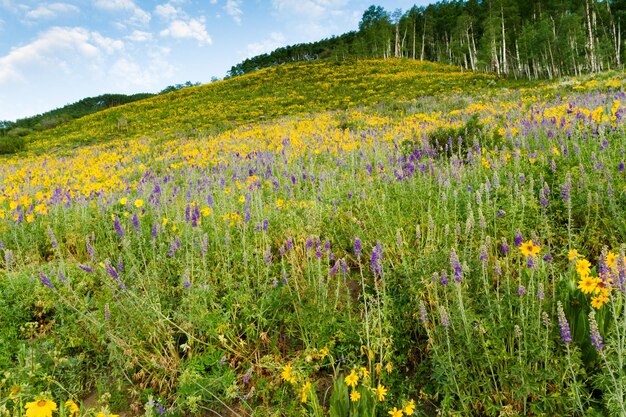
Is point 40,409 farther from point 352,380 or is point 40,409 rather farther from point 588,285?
point 588,285

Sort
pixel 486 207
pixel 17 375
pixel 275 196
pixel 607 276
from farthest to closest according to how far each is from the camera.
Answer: pixel 275 196
pixel 486 207
pixel 17 375
pixel 607 276

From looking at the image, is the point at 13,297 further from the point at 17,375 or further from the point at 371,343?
the point at 371,343

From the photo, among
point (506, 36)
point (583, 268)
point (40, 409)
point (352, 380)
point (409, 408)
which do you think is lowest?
point (409, 408)

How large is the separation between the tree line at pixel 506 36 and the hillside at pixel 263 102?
31.6ft

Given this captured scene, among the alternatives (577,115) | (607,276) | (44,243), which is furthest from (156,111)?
(607,276)

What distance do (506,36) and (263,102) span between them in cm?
4256

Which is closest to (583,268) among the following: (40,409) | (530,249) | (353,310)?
(530,249)

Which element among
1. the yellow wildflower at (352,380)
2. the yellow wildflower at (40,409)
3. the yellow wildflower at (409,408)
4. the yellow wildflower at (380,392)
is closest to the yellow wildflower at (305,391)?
the yellow wildflower at (352,380)

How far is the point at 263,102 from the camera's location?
29.1 metres

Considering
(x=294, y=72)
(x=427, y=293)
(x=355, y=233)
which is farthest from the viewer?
(x=294, y=72)

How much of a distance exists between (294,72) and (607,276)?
47.8m

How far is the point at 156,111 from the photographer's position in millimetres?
31828

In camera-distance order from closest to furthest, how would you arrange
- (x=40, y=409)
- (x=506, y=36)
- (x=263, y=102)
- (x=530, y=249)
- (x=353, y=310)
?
(x=40, y=409), (x=530, y=249), (x=353, y=310), (x=263, y=102), (x=506, y=36)

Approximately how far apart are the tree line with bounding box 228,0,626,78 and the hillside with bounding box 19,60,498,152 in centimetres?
962
